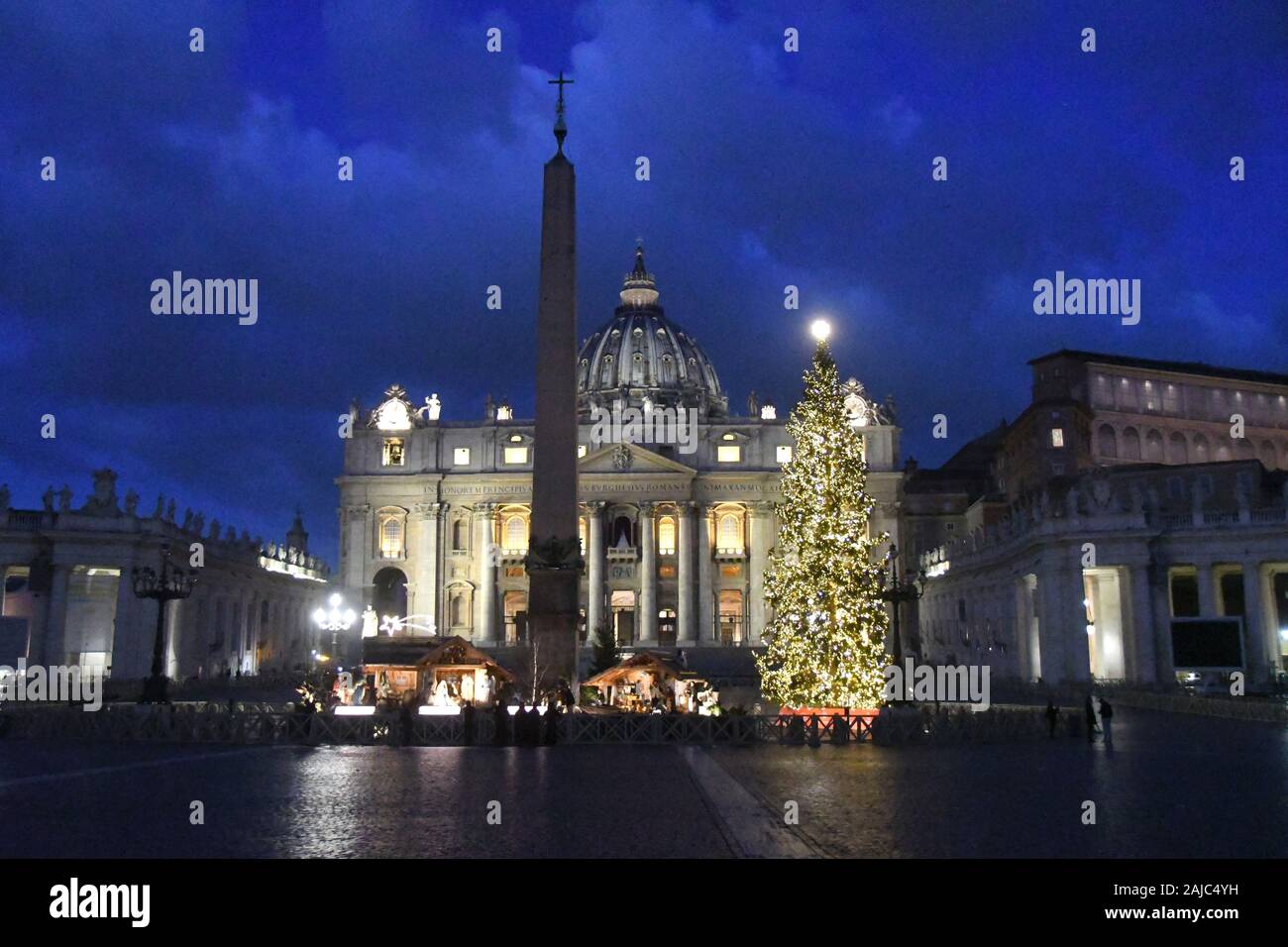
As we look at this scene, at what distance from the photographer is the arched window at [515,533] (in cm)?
7881

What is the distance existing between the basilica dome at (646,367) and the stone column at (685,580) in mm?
27898

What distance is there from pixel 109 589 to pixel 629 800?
3995 cm

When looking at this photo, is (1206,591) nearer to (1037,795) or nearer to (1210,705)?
(1210,705)

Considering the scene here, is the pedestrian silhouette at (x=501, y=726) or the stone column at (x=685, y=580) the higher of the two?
the stone column at (x=685, y=580)

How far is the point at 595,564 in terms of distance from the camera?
75.4 m

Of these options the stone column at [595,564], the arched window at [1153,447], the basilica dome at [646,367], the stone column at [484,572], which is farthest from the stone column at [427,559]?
the arched window at [1153,447]

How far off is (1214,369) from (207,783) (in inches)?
2767

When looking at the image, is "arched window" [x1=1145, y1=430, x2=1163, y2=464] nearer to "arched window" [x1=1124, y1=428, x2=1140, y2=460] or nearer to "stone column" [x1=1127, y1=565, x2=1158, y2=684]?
"arched window" [x1=1124, y1=428, x2=1140, y2=460]

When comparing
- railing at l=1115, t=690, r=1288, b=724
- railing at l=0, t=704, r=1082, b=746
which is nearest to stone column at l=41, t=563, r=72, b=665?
railing at l=0, t=704, r=1082, b=746

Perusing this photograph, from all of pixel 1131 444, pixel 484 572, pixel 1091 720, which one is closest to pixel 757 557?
pixel 484 572

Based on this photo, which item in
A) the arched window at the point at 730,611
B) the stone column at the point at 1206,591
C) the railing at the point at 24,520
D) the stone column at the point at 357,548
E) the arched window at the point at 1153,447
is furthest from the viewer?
the arched window at the point at 730,611

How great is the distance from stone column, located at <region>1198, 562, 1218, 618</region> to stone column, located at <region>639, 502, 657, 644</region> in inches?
1604

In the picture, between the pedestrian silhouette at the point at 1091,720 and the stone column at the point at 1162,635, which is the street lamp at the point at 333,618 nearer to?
the stone column at the point at 1162,635
